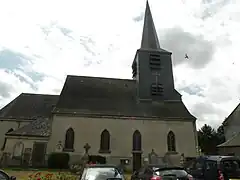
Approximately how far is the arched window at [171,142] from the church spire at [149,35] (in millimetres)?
12658

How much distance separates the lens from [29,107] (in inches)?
1255

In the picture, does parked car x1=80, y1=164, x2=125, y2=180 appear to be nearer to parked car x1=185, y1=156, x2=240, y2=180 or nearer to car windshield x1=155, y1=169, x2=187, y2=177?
car windshield x1=155, y1=169, x2=187, y2=177

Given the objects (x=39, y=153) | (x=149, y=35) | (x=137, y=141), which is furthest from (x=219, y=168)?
(x=149, y=35)

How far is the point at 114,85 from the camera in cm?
3192

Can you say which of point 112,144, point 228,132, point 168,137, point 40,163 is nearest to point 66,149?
point 40,163

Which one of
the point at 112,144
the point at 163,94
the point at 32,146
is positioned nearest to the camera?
the point at 32,146

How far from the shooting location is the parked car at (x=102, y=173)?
24.2ft

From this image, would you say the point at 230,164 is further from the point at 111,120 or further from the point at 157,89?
the point at 157,89

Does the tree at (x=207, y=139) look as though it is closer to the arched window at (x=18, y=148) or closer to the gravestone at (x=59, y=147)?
the gravestone at (x=59, y=147)

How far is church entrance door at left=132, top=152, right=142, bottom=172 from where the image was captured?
85.0 ft

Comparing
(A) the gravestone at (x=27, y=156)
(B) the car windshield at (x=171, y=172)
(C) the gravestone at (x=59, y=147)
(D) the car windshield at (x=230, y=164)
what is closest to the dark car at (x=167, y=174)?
(B) the car windshield at (x=171, y=172)

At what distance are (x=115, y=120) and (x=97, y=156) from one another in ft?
14.8

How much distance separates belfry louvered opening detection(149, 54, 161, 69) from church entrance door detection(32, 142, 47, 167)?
1659cm

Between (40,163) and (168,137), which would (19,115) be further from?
(168,137)
